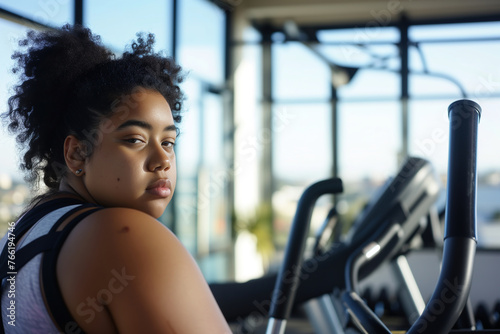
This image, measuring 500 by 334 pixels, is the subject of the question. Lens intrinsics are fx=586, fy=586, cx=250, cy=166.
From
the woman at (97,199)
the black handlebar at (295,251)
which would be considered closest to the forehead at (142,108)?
the woman at (97,199)

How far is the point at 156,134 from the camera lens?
69 centimetres

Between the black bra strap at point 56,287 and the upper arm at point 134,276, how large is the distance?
0.04ft

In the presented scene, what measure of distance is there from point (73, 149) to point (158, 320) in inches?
10.4

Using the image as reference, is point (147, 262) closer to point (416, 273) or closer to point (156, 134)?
point (156, 134)

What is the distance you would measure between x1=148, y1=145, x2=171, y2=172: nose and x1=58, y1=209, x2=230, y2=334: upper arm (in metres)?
0.11

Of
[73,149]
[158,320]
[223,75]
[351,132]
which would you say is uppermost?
[223,75]

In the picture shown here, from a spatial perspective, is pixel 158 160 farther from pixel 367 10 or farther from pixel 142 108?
pixel 367 10

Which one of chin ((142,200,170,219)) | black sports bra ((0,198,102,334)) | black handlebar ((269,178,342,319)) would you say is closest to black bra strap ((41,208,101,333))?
black sports bra ((0,198,102,334))

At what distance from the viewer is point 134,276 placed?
0.54 metres

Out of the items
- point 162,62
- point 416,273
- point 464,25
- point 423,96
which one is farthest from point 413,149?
point 162,62

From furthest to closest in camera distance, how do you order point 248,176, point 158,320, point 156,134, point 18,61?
point 248,176 → point 18,61 → point 156,134 → point 158,320

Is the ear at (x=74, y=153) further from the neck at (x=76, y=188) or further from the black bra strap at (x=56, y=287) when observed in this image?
the black bra strap at (x=56, y=287)

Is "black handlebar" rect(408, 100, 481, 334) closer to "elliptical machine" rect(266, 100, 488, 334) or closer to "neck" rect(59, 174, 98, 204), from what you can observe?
"elliptical machine" rect(266, 100, 488, 334)

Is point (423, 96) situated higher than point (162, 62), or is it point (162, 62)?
point (423, 96)
